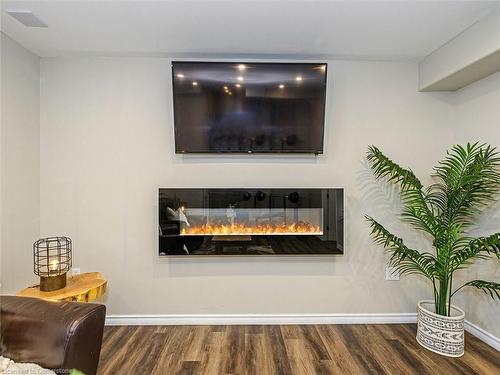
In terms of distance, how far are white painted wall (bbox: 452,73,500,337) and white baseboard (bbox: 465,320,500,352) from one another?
0.11 feet

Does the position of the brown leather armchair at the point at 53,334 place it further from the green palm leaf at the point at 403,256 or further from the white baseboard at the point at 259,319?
the green palm leaf at the point at 403,256

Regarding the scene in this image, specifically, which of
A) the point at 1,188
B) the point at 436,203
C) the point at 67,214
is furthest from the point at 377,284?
the point at 1,188

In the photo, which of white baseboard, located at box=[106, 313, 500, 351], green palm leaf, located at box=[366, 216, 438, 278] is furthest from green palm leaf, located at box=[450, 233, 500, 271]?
white baseboard, located at box=[106, 313, 500, 351]

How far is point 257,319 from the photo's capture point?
2611 mm

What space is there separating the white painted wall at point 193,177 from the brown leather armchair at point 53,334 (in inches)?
47.7

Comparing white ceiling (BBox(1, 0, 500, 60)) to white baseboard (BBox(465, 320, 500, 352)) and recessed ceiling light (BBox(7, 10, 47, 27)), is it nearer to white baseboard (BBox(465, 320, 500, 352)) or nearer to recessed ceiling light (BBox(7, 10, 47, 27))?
recessed ceiling light (BBox(7, 10, 47, 27))

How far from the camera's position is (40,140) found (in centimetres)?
255

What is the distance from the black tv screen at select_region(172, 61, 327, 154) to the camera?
243cm

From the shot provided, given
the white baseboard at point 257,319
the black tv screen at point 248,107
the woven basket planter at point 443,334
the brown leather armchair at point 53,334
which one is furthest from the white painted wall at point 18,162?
the woven basket planter at point 443,334

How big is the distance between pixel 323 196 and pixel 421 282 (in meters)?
1.22

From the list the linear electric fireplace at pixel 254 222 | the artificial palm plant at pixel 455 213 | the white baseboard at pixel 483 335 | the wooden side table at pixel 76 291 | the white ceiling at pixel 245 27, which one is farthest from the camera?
the linear electric fireplace at pixel 254 222

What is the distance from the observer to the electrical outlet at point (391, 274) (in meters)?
2.65

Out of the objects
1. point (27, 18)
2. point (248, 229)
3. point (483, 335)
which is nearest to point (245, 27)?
point (27, 18)

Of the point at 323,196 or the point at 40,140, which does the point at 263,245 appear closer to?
the point at 323,196
